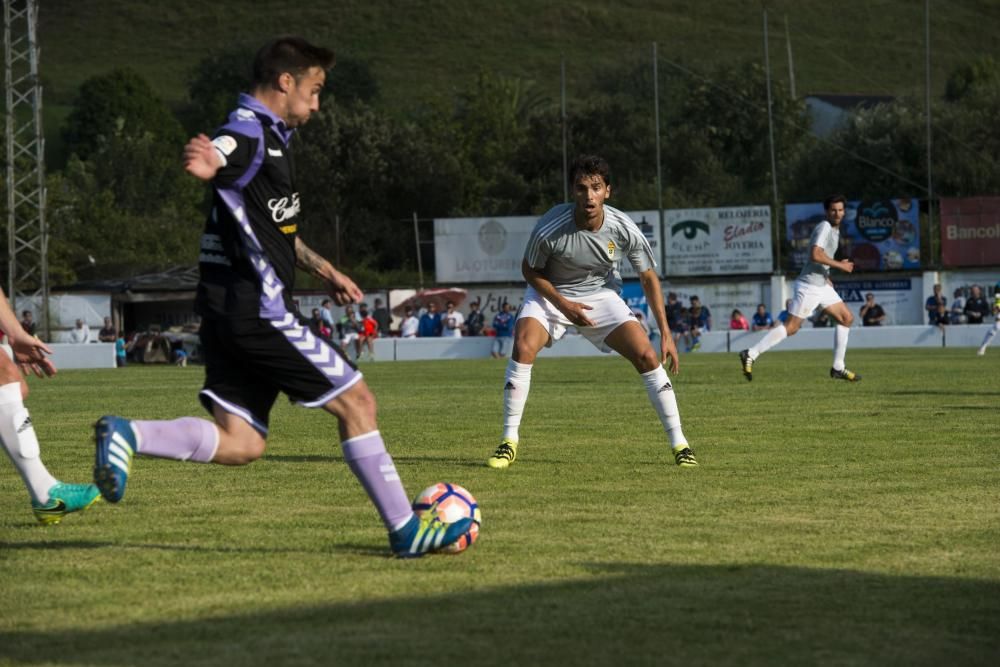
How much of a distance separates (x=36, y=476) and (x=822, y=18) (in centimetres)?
14040

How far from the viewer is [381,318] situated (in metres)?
47.4

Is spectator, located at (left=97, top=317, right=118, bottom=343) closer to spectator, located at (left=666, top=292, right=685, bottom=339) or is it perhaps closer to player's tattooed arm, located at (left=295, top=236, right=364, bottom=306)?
spectator, located at (left=666, top=292, right=685, bottom=339)

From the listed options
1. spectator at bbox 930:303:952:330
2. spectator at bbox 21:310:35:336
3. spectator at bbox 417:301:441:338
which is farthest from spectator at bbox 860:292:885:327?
spectator at bbox 21:310:35:336

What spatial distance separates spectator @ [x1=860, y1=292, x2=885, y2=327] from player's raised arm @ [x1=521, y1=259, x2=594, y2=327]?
3281 cm

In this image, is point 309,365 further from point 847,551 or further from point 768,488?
point 768,488

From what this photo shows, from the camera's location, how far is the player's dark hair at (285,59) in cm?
640

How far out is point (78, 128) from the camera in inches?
4178

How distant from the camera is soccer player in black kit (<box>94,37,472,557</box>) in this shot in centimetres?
625

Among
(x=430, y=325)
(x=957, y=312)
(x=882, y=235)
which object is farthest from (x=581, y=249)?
(x=882, y=235)

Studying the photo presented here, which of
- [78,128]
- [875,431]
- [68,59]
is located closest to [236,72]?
[78,128]

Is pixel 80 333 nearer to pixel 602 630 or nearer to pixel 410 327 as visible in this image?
pixel 410 327

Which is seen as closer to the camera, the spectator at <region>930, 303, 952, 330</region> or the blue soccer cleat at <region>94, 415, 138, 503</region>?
the blue soccer cleat at <region>94, 415, 138, 503</region>

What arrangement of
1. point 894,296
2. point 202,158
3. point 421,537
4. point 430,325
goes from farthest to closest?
1. point 894,296
2. point 430,325
3. point 421,537
4. point 202,158

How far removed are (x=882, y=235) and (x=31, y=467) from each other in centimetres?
4305
